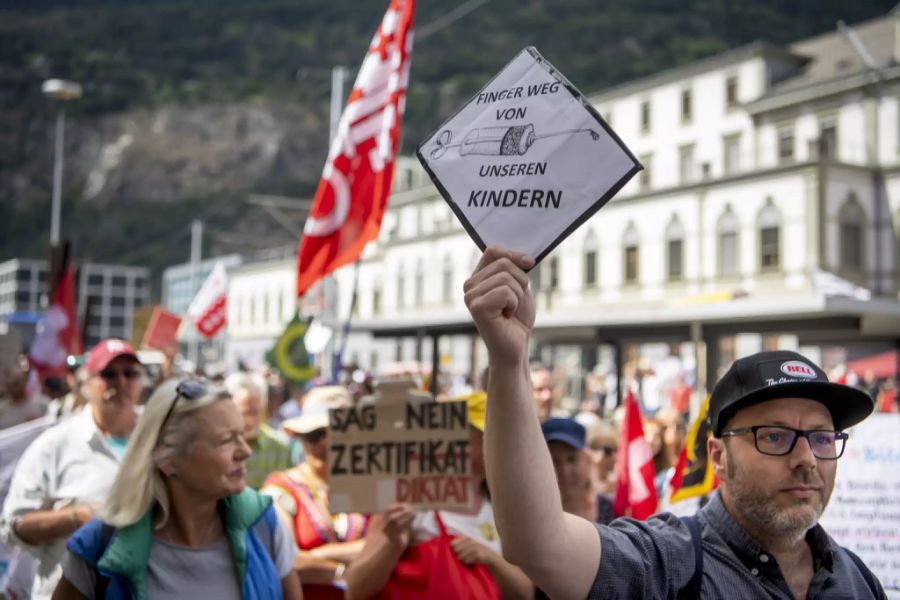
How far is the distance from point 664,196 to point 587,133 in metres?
51.0

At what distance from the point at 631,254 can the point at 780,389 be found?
52267 millimetres

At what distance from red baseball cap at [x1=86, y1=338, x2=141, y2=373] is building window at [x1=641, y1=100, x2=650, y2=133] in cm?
6174

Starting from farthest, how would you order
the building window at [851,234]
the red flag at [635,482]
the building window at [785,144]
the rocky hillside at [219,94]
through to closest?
the rocky hillside at [219,94] < the building window at [785,144] < the building window at [851,234] < the red flag at [635,482]

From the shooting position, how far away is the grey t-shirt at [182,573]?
360cm

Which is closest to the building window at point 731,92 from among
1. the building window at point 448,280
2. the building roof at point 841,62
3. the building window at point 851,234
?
the building roof at point 841,62

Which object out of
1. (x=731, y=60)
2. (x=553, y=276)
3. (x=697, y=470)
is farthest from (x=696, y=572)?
(x=731, y=60)

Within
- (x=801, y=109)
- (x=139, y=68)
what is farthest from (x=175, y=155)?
(x=801, y=109)

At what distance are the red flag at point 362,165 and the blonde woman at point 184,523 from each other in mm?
3731

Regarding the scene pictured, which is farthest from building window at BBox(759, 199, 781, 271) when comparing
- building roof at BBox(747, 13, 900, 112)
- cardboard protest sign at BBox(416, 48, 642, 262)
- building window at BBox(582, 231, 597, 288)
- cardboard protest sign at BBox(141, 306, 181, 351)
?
cardboard protest sign at BBox(416, 48, 642, 262)

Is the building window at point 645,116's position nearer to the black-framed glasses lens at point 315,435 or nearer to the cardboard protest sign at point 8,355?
the cardboard protest sign at point 8,355

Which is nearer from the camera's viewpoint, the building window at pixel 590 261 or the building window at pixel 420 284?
the building window at pixel 590 261

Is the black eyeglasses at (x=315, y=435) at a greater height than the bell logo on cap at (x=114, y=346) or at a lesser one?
lesser

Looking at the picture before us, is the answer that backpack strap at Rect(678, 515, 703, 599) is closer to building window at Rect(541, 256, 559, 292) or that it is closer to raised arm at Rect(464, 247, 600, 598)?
raised arm at Rect(464, 247, 600, 598)

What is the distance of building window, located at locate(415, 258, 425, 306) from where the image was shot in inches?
2608
